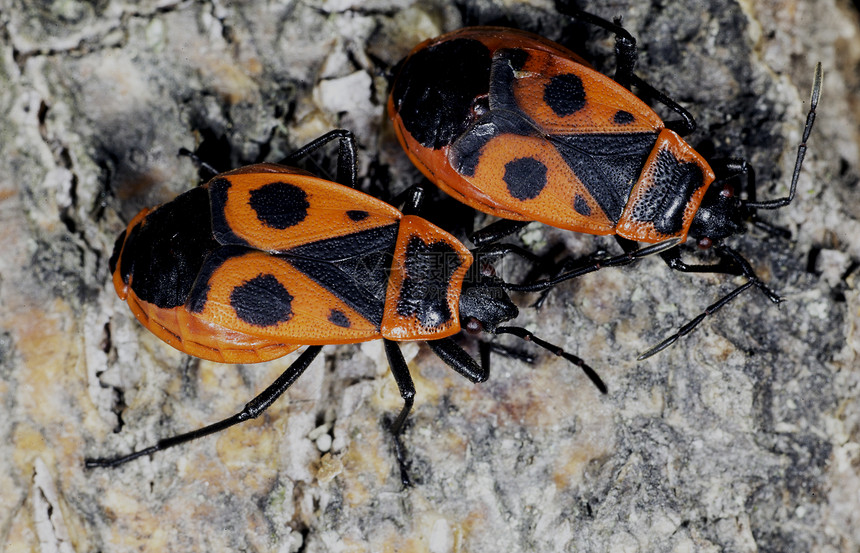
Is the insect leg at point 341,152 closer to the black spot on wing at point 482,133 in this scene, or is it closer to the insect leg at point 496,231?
the black spot on wing at point 482,133

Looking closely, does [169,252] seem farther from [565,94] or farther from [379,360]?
[565,94]

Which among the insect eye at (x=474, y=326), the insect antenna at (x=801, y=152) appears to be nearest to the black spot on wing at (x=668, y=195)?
the insect antenna at (x=801, y=152)

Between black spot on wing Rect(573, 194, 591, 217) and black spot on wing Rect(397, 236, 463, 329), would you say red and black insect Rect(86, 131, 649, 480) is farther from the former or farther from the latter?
black spot on wing Rect(573, 194, 591, 217)

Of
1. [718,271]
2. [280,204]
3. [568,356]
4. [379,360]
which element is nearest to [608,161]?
[718,271]

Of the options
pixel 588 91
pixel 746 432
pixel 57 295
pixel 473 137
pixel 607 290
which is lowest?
pixel 746 432

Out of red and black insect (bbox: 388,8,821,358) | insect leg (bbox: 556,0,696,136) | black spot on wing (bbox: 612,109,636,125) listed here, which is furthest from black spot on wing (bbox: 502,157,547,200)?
insect leg (bbox: 556,0,696,136)

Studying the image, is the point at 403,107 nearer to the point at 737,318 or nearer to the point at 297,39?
the point at 297,39

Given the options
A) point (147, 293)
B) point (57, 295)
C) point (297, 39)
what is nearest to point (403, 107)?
point (297, 39)
